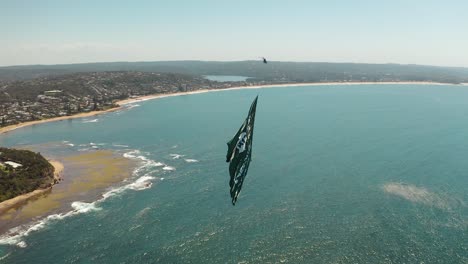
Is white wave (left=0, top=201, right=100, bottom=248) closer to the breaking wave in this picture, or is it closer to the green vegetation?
the breaking wave

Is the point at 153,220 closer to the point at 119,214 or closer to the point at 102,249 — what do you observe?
the point at 119,214

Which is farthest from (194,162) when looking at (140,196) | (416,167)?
(416,167)

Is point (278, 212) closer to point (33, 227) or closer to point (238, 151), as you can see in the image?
Result: point (33, 227)

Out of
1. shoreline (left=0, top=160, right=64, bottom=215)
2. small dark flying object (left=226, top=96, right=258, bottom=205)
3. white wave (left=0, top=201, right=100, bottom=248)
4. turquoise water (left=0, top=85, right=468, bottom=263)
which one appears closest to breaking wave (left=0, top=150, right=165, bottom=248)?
white wave (left=0, top=201, right=100, bottom=248)

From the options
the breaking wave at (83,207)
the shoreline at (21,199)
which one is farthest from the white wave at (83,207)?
the shoreline at (21,199)

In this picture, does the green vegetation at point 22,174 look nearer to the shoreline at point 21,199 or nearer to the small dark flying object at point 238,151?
the shoreline at point 21,199

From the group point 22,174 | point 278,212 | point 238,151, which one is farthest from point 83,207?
point 238,151
